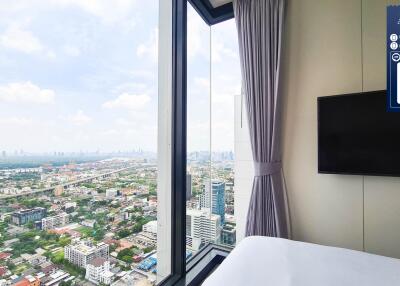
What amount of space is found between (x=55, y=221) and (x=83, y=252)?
0.80ft

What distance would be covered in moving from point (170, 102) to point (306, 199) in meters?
1.43

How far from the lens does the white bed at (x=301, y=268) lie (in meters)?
0.93

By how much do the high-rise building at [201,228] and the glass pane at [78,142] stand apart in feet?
1.49

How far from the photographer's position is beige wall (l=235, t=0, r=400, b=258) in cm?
155

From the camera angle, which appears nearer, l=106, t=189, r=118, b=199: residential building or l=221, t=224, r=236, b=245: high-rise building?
l=106, t=189, r=118, b=199: residential building

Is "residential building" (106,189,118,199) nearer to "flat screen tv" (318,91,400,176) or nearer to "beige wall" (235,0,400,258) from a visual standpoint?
"beige wall" (235,0,400,258)

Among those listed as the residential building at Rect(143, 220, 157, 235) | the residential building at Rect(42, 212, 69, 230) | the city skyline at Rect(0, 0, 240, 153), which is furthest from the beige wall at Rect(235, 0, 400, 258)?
the residential building at Rect(42, 212, 69, 230)

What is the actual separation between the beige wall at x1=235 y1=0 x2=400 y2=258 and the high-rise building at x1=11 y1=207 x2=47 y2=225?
5.79ft

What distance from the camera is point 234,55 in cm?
221

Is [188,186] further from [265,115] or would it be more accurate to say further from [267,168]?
[265,115]

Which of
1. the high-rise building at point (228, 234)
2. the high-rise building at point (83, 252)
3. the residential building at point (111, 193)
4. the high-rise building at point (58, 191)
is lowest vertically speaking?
the high-rise building at point (228, 234)

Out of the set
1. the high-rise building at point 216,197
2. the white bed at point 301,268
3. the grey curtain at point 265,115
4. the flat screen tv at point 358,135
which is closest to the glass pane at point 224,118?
the high-rise building at point 216,197

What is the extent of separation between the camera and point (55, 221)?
93 centimetres

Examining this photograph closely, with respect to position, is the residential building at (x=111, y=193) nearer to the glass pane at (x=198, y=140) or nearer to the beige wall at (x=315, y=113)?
the glass pane at (x=198, y=140)
